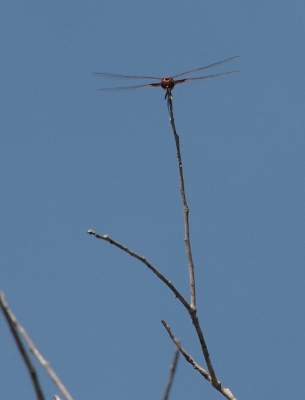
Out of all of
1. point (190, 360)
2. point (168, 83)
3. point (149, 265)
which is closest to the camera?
point (149, 265)

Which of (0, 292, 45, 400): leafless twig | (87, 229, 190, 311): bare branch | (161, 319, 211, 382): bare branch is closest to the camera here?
(0, 292, 45, 400): leafless twig

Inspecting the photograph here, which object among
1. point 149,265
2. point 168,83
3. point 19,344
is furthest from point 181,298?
point 168,83

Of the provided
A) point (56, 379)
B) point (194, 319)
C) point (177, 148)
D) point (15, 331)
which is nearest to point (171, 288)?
point (194, 319)

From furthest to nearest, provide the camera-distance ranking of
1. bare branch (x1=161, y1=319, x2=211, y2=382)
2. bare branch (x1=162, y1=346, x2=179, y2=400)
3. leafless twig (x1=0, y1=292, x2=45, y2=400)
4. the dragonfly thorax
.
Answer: the dragonfly thorax, bare branch (x1=161, y1=319, x2=211, y2=382), bare branch (x1=162, y1=346, x2=179, y2=400), leafless twig (x1=0, y1=292, x2=45, y2=400)

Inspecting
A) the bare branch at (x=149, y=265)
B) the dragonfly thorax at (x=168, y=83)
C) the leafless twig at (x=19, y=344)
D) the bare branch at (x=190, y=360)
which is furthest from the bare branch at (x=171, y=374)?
the dragonfly thorax at (x=168, y=83)

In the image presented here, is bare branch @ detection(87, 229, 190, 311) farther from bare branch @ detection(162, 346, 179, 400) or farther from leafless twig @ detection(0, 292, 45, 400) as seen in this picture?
leafless twig @ detection(0, 292, 45, 400)

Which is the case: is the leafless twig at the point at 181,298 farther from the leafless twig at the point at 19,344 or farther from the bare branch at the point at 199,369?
the leafless twig at the point at 19,344

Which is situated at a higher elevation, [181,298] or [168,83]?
[168,83]

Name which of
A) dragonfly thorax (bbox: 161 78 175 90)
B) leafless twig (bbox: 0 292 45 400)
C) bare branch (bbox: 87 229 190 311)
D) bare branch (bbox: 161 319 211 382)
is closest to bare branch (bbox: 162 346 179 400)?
leafless twig (bbox: 0 292 45 400)

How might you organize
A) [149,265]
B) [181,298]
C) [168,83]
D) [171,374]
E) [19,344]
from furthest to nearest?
1. [168,83]
2. [181,298]
3. [149,265]
4. [171,374]
5. [19,344]

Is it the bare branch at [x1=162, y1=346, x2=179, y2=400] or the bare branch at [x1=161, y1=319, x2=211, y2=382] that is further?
the bare branch at [x1=161, y1=319, x2=211, y2=382]

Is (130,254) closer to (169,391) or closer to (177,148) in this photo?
(177,148)

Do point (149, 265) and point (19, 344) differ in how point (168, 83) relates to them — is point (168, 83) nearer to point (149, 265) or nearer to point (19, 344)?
point (149, 265)

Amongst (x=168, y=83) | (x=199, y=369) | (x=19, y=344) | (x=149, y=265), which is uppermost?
(x=168, y=83)
